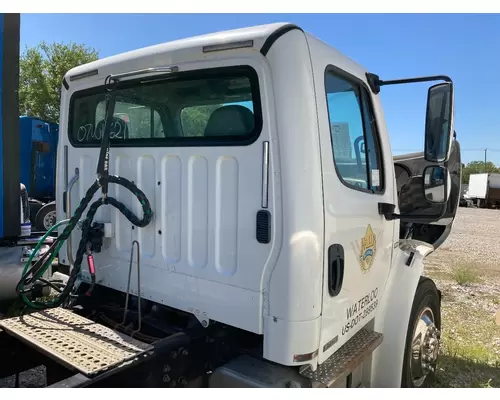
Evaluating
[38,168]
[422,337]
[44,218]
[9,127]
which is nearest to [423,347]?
[422,337]

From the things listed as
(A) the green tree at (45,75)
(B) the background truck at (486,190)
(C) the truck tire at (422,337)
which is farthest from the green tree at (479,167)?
(C) the truck tire at (422,337)

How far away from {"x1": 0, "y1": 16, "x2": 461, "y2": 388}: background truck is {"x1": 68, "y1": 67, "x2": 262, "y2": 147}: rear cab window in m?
0.01

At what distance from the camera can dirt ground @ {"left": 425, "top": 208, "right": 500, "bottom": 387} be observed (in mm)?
4101

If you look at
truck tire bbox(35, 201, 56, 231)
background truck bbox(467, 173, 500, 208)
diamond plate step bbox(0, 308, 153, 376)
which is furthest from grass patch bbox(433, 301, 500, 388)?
background truck bbox(467, 173, 500, 208)

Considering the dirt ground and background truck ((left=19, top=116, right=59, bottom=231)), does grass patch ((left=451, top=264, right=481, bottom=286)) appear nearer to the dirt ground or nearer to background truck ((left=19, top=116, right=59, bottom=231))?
the dirt ground

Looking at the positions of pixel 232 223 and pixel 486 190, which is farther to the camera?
pixel 486 190

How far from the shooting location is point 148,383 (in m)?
2.02

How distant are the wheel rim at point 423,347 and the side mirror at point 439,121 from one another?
140 cm

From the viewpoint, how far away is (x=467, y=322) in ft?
18.1

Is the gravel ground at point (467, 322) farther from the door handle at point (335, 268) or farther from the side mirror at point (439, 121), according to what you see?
the side mirror at point (439, 121)

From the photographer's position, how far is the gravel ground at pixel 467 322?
157 inches

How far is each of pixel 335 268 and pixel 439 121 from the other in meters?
0.94

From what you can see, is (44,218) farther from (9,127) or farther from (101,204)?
(101,204)

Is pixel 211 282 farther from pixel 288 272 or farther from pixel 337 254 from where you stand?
pixel 337 254
